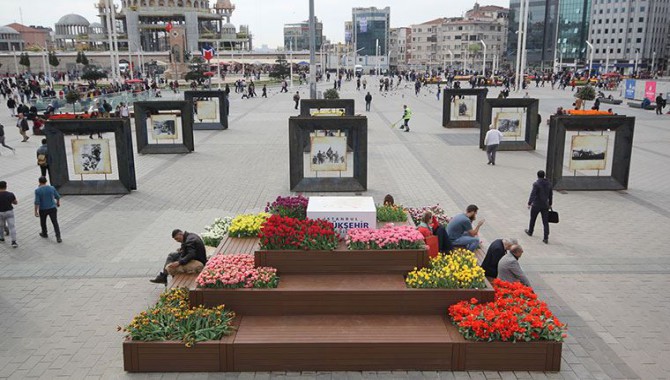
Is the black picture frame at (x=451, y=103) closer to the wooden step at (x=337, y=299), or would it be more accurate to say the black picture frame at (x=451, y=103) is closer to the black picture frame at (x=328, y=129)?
the black picture frame at (x=328, y=129)

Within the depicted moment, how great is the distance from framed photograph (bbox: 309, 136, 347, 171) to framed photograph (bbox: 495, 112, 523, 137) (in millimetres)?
9501

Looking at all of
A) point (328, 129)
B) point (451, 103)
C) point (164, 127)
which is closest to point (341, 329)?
point (328, 129)

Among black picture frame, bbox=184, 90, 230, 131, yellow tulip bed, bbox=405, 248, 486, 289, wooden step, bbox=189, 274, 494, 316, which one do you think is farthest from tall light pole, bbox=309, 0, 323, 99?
wooden step, bbox=189, 274, 494, 316

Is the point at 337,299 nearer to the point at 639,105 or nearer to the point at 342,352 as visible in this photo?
the point at 342,352

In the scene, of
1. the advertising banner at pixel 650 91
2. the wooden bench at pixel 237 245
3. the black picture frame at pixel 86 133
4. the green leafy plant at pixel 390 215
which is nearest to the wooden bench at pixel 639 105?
the advertising banner at pixel 650 91

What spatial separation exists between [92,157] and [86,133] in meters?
0.71

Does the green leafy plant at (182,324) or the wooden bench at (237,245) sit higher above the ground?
the wooden bench at (237,245)

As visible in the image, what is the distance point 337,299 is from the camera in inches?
316

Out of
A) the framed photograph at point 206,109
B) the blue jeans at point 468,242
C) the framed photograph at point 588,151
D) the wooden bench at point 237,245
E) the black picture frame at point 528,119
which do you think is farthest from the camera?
the framed photograph at point 206,109

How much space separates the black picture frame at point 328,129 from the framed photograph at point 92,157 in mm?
5363

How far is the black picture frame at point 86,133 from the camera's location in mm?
16172

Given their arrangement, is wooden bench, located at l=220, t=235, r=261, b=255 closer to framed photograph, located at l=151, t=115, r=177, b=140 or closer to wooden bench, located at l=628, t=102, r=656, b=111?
framed photograph, located at l=151, t=115, r=177, b=140

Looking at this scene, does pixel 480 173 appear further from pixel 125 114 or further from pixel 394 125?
pixel 125 114

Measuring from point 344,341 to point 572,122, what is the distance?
39.6 feet
